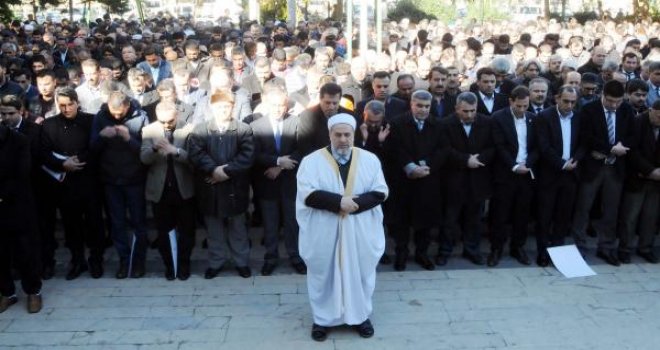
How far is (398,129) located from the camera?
20.7 feet

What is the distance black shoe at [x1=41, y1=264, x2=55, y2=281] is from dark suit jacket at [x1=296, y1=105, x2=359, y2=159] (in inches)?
108

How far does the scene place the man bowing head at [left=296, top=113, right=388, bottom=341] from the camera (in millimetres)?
4855

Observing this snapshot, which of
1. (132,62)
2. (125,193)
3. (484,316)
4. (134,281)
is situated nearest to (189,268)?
(134,281)

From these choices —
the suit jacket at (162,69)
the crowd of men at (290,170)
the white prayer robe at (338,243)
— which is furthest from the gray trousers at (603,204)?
the suit jacket at (162,69)

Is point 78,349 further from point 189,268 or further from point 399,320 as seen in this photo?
point 399,320

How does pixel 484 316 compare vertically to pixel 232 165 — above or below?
below

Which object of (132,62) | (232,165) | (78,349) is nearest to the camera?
(78,349)

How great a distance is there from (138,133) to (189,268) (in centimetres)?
143

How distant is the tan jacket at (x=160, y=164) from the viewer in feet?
19.7

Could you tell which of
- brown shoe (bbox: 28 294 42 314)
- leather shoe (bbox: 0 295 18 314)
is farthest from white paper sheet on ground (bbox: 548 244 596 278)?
leather shoe (bbox: 0 295 18 314)

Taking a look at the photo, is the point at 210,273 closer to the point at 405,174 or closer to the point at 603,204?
the point at 405,174

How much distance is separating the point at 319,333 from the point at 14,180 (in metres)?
2.88

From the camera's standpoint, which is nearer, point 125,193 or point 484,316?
point 484,316

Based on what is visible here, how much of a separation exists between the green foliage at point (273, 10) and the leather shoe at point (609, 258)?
25.1 metres
